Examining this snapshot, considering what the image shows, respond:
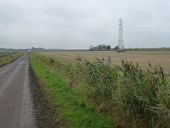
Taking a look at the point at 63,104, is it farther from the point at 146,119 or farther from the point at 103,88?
the point at 146,119

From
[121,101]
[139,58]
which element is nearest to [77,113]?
[121,101]

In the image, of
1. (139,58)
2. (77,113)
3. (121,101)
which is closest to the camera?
(121,101)

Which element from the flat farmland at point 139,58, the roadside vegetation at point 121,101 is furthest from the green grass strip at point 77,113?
the flat farmland at point 139,58

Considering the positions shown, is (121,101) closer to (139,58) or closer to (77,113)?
(77,113)

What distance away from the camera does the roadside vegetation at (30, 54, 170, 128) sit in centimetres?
845

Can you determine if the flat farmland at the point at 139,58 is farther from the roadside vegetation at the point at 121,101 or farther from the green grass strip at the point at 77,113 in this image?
the green grass strip at the point at 77,113

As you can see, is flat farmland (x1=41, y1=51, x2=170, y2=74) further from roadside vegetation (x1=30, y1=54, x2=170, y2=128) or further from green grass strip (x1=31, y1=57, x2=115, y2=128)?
green grass strip (x1=31, y1=57, x2=115, y2=128)

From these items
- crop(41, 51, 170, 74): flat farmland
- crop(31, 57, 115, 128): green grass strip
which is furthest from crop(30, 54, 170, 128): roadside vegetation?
crop(41, 51, 170, 74): flat farmland

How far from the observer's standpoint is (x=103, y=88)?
12680 mm

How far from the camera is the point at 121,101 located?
9.73 m

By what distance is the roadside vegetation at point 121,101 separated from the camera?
845 centimetres

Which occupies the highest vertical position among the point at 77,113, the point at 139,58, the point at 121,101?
the point at 121,101

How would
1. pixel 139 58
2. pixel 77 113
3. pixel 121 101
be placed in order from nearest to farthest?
1. pixel 121 101
2. pixel 77 113
3. pixel 139 58

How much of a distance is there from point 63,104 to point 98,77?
1846 mm
